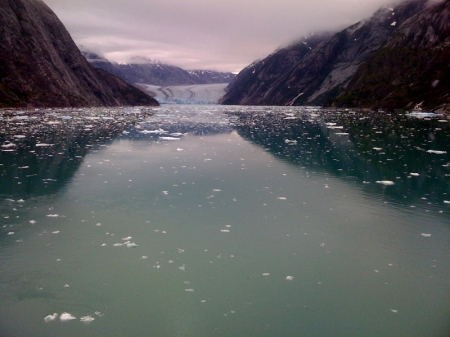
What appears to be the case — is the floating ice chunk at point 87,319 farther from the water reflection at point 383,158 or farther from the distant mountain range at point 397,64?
the distant mountain range at point 397,64

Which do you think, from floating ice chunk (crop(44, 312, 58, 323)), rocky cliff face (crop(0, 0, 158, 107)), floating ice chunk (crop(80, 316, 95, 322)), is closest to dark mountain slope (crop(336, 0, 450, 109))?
floating ice chunk (crop(80, 316, 95, 322))

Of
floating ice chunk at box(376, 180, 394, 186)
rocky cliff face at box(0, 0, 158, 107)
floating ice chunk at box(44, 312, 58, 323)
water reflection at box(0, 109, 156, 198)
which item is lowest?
water reflection at box(0, 109, 156, 198)

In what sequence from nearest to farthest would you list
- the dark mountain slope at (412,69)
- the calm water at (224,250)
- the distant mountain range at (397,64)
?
the calm water at (224,250) < the dark mountain slope at (412,69) < the distant mountain range at (397,64)

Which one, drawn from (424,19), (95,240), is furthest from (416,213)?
(424,19)

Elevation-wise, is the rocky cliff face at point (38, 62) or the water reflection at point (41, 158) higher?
the rocky cliff face at point (38, 62)

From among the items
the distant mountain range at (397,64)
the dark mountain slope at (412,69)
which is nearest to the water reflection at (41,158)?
the distant mountain range at (397,64)

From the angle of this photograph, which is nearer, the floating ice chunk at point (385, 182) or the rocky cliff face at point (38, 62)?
the floating ice chunk at point (385, 182)

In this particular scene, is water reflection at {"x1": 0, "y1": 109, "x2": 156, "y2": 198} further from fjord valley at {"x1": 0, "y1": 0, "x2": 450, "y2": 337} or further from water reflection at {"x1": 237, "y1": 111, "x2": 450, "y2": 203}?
water reflection at {"x1": 237, "y1": 111, "x2": 450, "y2": 203}
